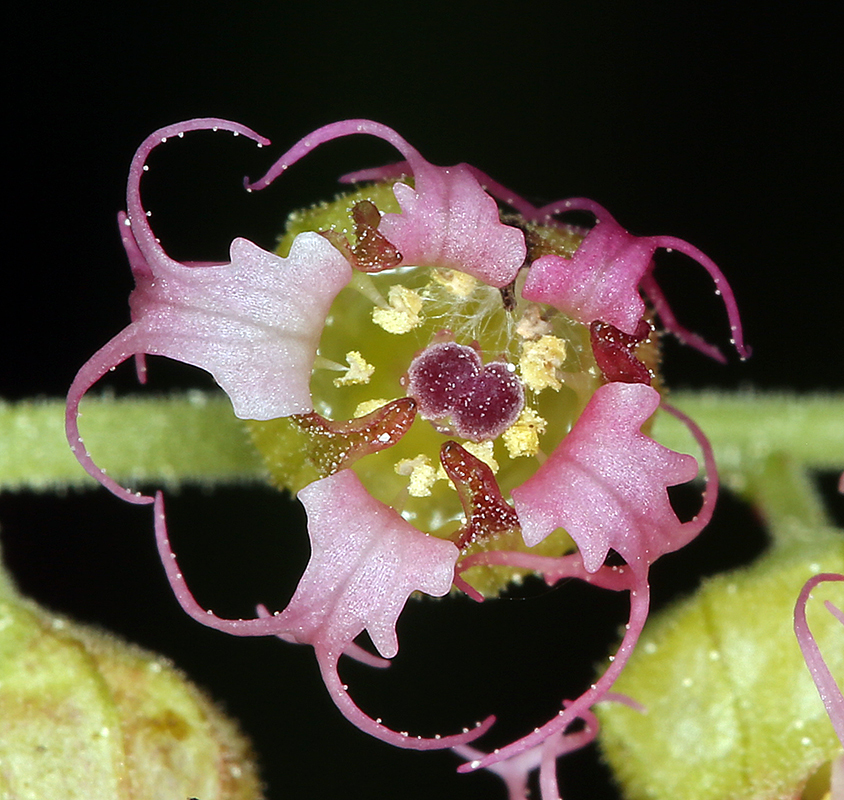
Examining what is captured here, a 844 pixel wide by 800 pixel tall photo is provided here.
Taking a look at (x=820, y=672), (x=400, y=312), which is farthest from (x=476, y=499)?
(x=820, y=672)

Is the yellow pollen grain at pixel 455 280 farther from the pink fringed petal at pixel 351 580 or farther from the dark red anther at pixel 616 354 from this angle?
the pink fringed petal at pixel 351 580

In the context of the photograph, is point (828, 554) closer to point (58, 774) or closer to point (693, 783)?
point (693, 783)

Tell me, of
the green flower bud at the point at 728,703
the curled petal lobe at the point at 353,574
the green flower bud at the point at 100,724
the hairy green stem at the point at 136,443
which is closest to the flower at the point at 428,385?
the curled petal lobe at the point at 353,574

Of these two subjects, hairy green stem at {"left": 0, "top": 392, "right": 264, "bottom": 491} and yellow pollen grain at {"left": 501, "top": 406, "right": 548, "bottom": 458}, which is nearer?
yellow pollen grain at {"left": 501, "top": 406, "right": 548, "bottom": 458}

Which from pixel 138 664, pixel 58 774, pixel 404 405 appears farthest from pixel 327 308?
pixel 58 774

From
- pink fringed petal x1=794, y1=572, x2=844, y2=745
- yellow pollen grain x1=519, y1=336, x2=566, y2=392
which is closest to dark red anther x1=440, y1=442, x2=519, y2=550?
yellow pollen grain x1=519, y1=336, x2=566, y2=392

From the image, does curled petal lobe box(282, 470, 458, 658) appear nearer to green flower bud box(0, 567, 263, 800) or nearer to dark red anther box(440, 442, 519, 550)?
dark red anther box(440, 442, 519, 550)

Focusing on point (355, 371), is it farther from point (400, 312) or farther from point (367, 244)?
point (367, 244)
